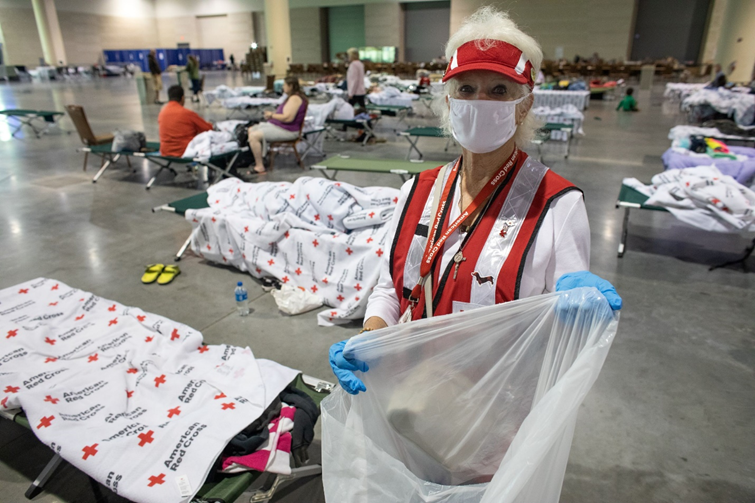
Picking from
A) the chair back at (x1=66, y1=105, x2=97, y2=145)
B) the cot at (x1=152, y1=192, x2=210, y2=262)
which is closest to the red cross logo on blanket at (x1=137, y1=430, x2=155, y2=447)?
the cot at (x1=152, y1=192, x2=210, y2=262)

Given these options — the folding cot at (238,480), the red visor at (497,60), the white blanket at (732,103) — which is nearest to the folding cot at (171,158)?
the folding cot at (238,480)

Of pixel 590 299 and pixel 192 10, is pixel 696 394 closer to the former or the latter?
pixel 590 299

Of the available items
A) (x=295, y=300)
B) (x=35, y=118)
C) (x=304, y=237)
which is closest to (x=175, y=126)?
(x=304, y=237)

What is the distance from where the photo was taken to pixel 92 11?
98.1 feet

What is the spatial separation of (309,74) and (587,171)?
69.4ft

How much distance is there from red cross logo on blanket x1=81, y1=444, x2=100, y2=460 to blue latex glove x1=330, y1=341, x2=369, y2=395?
1.08 m

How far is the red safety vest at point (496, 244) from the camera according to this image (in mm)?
1134

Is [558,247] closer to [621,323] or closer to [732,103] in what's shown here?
[621,323]

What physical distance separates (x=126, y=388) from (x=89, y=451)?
390mm

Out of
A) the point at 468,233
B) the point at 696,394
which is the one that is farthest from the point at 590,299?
the point at 696,394

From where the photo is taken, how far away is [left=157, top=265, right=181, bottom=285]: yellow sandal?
3583 mm

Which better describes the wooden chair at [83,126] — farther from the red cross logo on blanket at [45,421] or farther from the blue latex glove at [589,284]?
the blue latex glove at [589,284]

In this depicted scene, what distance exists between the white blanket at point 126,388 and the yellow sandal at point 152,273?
840mm

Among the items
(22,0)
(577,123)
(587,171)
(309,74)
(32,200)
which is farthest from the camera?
(22,0)
